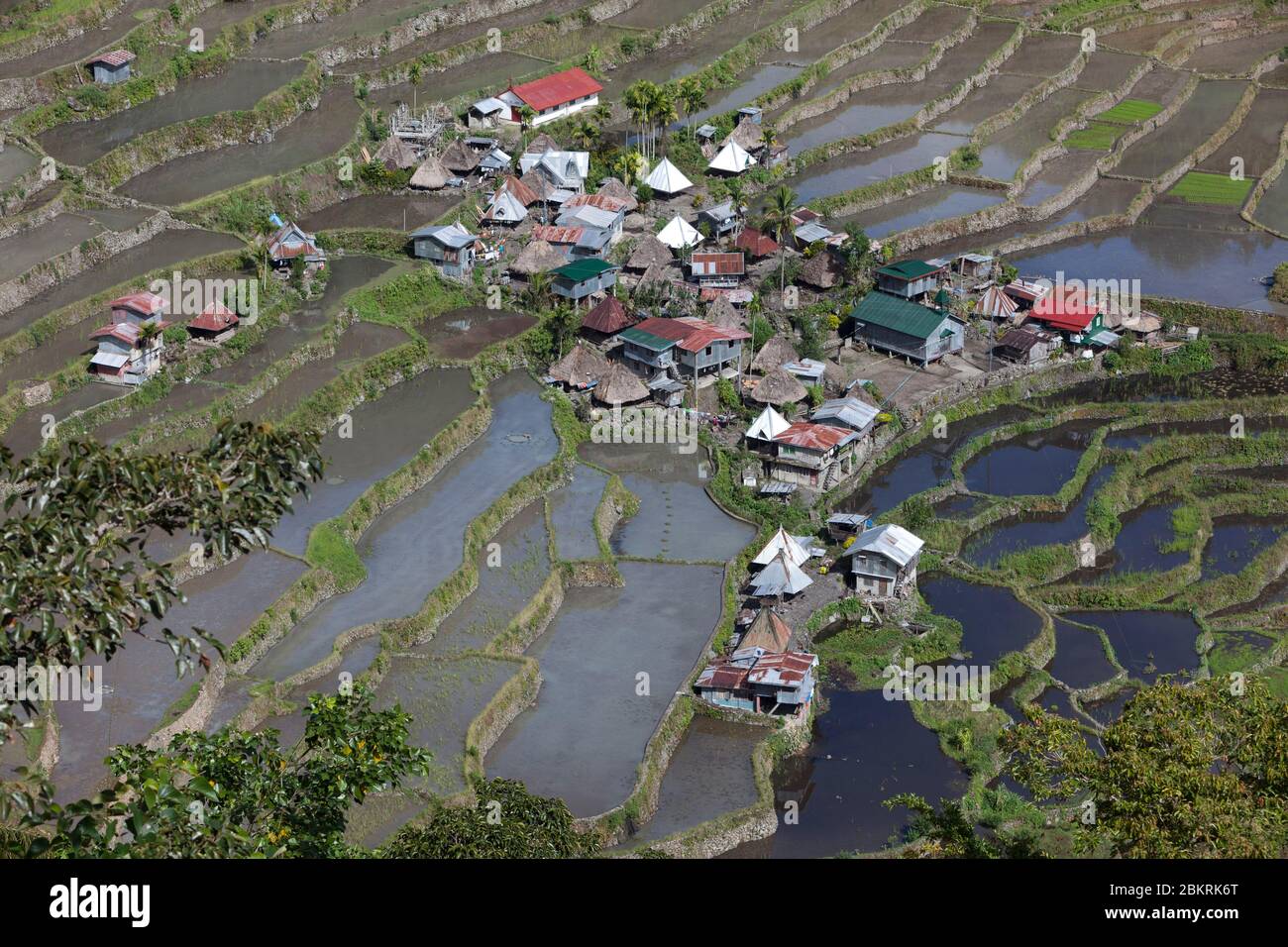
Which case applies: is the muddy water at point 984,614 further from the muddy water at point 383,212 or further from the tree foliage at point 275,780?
the muddy water at point 383,212

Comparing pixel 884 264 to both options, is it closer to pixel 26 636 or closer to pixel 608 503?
pixel 608 503

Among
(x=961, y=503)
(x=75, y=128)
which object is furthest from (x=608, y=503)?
(x=75, y=128)

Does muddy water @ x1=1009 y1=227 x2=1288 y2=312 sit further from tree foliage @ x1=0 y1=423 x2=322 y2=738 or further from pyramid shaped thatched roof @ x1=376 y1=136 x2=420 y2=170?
tree foliage @ x1=0 y1=423 x2=322 y2=738

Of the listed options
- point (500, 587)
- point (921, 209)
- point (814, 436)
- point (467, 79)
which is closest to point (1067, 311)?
point (921, 209)

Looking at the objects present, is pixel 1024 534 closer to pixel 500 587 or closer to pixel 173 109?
pixel 500 587

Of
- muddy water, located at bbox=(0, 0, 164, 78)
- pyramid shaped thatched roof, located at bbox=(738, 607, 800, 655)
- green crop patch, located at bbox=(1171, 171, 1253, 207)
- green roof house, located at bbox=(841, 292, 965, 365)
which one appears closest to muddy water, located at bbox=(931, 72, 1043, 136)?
green crop patch, located at bbox=(1171, 171, 1253, 207)

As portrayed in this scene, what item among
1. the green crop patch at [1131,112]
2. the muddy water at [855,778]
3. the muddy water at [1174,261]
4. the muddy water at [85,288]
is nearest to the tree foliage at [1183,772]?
the muddy water at [855,778]
